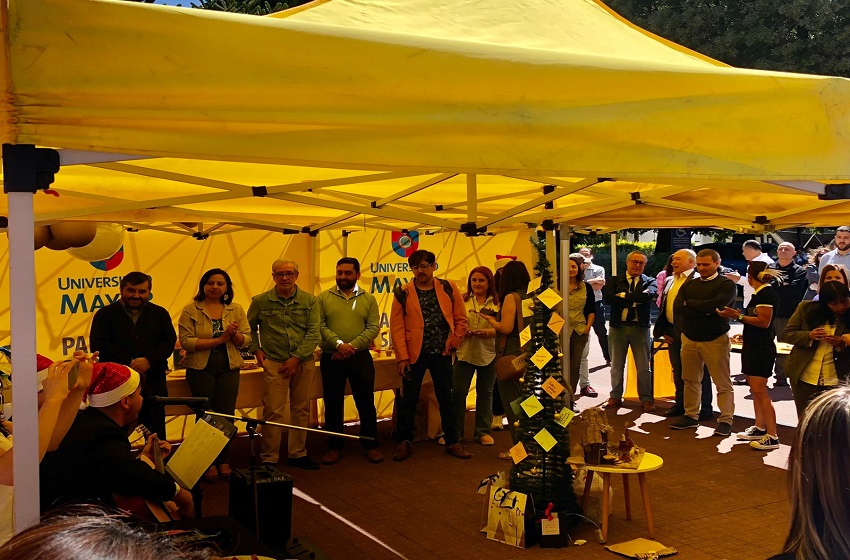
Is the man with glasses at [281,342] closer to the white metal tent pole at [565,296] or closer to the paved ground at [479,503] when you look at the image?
the paved ground at [479,503]

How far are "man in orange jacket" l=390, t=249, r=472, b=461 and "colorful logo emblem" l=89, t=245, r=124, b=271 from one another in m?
2.38

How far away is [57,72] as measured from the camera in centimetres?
218

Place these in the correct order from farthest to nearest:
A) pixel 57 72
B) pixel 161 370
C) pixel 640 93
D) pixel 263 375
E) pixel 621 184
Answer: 1. pixel 263 375
2. pixel 161 370
3. pixel 621 184
4. pixel 640 93
5. pixel 57 72

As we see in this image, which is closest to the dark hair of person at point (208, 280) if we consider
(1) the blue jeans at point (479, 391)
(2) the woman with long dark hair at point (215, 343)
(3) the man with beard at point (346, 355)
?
(2) the woman with long dark hair at point (215, 343)

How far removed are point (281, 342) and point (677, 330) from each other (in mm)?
4039

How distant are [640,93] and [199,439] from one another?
6.76 ft

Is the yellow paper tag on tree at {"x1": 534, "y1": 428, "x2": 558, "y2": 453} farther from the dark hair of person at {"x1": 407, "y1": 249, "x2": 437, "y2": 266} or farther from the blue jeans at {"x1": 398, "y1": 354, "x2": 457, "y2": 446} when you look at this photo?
the dark hair of person at {"x1": 407, "y1": 249, "x2": 437, "y2": 266}

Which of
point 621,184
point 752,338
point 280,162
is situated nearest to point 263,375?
point 621,184

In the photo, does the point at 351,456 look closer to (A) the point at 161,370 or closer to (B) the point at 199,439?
(A) the point at 161,370

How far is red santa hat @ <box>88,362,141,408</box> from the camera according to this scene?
3.23 m

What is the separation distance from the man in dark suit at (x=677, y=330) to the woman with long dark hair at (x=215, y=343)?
4232 mm

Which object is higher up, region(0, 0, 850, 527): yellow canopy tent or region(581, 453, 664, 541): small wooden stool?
region(0, 0, 850, 527): yellow canopy tent

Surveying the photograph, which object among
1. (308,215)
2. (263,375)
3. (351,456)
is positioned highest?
(308,215)

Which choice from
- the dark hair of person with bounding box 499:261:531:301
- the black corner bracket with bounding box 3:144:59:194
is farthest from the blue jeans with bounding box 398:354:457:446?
the black corner bracket with bounding box 3:144:59:194
